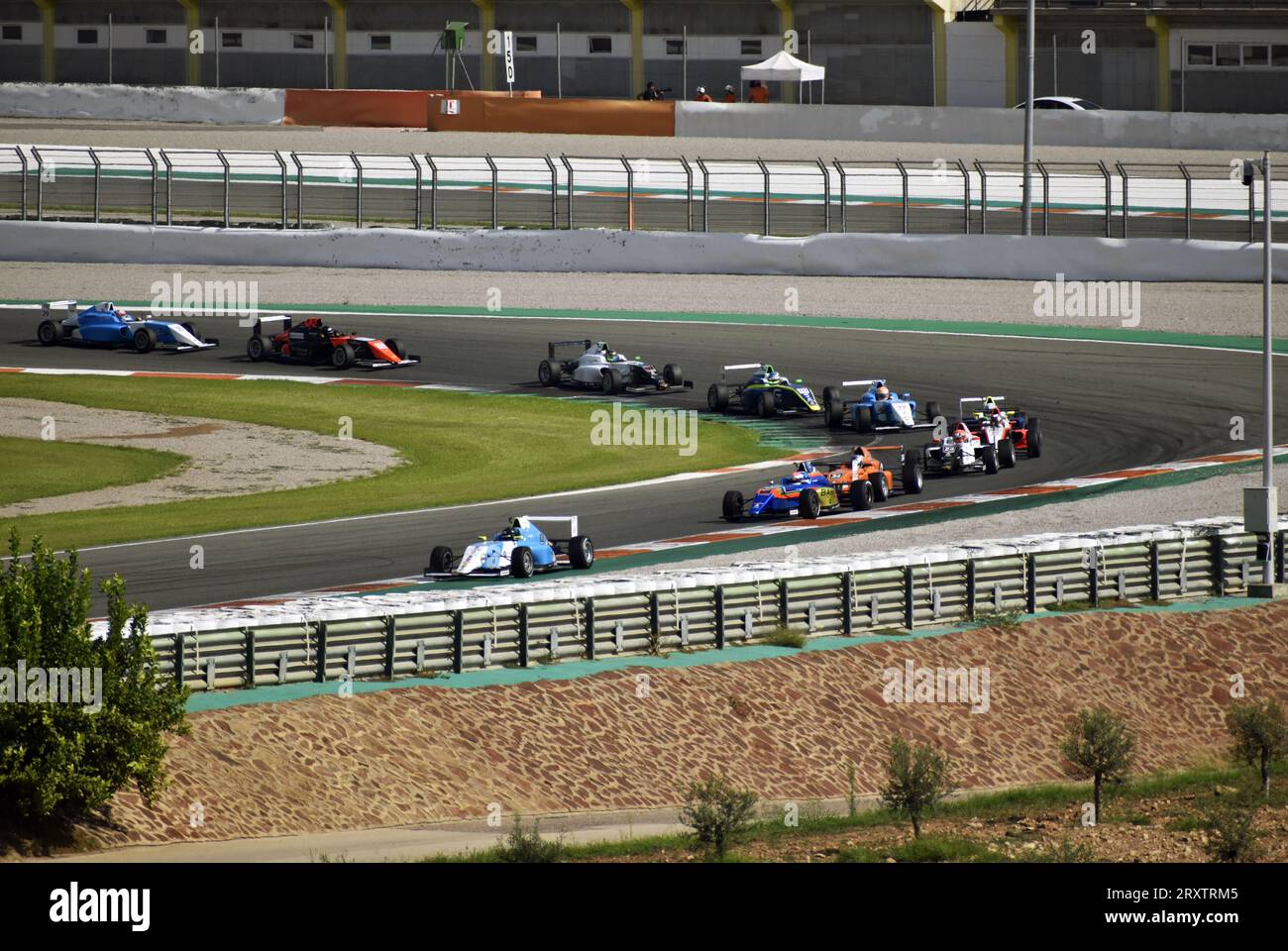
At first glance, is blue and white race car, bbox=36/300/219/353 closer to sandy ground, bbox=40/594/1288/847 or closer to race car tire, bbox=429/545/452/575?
race car tire, bbox=429/545/452/575

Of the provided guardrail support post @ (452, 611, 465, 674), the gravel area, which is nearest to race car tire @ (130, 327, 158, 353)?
the gravel area

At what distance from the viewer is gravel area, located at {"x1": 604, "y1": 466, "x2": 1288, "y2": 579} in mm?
21359

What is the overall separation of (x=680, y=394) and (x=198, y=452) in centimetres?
801

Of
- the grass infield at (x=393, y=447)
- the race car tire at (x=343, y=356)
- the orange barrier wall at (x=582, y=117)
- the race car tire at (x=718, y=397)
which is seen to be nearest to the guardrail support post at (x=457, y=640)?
the grass infield at (x=393, y=447)

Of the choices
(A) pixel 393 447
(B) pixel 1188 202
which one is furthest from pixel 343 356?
(B) pixel 1188 202

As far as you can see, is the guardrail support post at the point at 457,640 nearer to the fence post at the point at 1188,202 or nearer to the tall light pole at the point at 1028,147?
the tall light pole at the point at 1028,147

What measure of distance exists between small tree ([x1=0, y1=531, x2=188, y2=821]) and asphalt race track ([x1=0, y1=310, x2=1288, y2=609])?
4.20 metres

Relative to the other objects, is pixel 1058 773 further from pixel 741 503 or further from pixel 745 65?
pixel 745 65

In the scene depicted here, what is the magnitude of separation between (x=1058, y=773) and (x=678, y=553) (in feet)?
16.3

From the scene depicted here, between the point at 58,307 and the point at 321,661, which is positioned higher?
the point at 58,307

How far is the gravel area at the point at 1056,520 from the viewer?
2136 cm

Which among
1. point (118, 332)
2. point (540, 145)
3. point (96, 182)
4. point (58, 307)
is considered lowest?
point (118, 332)

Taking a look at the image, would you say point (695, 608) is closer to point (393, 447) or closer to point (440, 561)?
point (440, 561)

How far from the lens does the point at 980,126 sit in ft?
156
